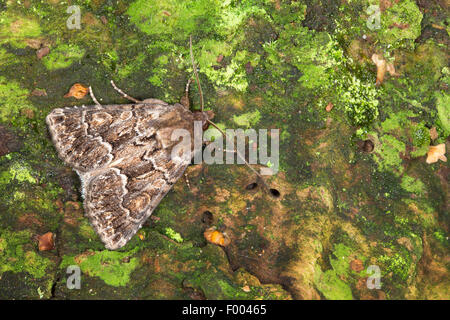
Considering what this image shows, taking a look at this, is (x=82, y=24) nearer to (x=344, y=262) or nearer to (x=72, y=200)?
(x=72, y=200)

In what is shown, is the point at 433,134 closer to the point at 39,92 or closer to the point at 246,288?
the point at 246,288

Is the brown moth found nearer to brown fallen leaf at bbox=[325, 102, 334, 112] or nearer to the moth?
the moth

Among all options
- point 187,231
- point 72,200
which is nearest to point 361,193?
point 187,231

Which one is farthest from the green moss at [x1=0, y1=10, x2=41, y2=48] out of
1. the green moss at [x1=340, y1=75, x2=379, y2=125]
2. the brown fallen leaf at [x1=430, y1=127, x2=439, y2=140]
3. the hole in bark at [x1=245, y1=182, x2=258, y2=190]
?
the brown fallen leaf at [x1=430, y1=127, x2=439, y2=140]

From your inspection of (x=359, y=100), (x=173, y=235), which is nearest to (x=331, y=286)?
(x=173, y=235)

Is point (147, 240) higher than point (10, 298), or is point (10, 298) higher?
point (147, 240)

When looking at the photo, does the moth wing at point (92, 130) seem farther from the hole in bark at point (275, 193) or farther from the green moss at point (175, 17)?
the hole in bark at point (275, 193)
